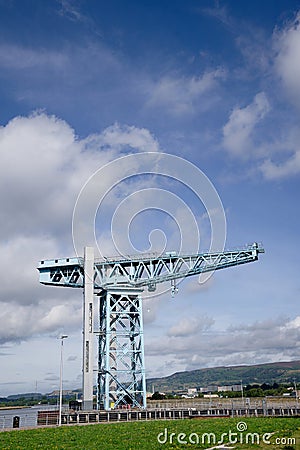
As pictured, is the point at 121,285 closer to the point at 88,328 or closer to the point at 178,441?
the point at 88,328

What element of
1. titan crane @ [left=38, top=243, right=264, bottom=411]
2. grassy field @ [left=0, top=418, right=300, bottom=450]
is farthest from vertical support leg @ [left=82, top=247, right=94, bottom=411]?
grassy field @ [left=0, top=418, right=300, bottom=450]

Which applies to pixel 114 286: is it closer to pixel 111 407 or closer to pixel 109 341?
pixel 109 341

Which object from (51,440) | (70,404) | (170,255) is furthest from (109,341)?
(51,440)

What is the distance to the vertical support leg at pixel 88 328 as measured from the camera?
51594 mm

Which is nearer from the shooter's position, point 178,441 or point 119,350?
point 178,441

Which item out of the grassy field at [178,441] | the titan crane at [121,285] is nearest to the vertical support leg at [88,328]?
the titan crane at [121,285]

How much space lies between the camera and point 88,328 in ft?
174

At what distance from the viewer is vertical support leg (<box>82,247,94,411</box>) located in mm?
51594

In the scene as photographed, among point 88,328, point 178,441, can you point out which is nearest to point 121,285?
point 88,328

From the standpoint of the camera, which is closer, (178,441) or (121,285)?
(178,441)

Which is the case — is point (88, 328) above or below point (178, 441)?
above

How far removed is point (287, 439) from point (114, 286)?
112 feet

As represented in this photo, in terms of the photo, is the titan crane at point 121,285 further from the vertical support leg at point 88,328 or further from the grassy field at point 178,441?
the grassy field at point 178,441

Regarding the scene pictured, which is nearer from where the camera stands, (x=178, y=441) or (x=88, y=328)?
(x=178, y=441)
